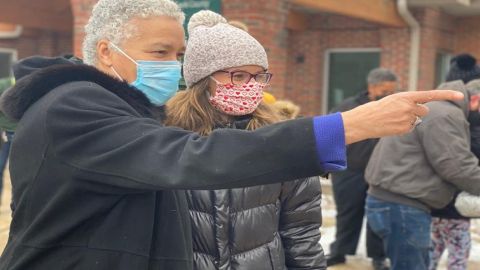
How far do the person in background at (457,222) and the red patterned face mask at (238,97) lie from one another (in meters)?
2.38

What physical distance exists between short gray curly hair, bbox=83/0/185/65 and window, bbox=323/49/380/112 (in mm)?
9165

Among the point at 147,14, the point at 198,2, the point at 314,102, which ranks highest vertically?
the point at 198,2

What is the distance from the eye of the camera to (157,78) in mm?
1701

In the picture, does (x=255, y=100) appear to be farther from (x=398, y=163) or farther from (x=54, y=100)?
(x=398, y=163)

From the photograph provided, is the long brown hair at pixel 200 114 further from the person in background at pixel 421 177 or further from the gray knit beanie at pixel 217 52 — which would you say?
the person in background at pixel 421 177

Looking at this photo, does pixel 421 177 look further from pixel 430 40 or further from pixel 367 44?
pixel 367 44

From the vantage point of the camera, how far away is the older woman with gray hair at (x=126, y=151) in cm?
125

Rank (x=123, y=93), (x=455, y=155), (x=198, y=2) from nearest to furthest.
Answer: (x=123, y=93) → (x=455, y=155) → (x=198, y=2)

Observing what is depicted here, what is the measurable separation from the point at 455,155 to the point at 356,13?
207 inches

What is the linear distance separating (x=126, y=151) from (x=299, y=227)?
1223mm

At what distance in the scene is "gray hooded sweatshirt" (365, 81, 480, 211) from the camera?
3.75 m

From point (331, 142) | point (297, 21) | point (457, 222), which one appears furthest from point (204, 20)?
point (297, 21)

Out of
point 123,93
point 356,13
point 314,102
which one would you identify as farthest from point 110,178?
point 314,102

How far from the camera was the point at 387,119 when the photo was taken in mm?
1211
